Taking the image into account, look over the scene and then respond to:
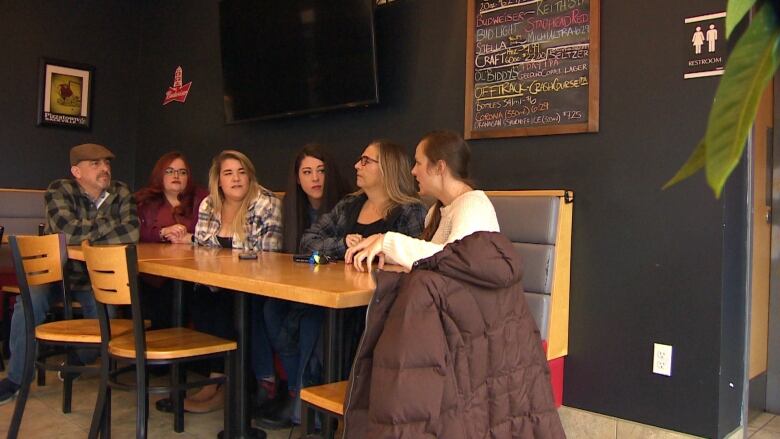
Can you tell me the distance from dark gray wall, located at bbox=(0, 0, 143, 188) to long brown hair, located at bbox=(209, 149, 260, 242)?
7.98ft

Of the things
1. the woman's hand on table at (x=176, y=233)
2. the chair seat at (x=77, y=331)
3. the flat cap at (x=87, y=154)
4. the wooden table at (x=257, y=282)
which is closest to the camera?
the wooden table at (x=257, y=282)

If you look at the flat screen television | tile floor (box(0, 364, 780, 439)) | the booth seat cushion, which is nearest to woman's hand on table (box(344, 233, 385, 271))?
the booth seat cushion

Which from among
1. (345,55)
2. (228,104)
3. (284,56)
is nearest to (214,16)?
(228,104)

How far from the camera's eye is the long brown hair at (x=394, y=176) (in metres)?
2.86

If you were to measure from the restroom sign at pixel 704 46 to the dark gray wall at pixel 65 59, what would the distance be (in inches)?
184

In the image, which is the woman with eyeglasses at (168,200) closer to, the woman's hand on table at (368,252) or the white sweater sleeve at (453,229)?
the woman's hand on table at (368,252)

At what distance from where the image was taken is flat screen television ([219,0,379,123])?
3.50m

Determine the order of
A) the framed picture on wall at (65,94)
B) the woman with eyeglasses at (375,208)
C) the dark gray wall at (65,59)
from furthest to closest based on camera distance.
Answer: the framed picture on wall at (65,94), the dark gray wall at (65,59), the woman with eyeglasses at (375,208)

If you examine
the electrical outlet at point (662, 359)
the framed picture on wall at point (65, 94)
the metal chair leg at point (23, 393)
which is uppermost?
the framed picture on wall at point (65, 94)

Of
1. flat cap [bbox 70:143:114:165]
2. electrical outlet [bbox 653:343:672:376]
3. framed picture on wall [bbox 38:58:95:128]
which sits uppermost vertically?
framed picture on wall [bbox 38:58:95:128]

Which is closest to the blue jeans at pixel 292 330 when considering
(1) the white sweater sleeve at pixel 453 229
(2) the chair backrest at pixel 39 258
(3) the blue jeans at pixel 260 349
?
(3) the blue jeans at pixel 260 349

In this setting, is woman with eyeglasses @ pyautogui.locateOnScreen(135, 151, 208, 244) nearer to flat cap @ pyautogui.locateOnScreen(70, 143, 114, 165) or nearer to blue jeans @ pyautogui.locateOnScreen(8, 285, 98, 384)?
flat cap @ pyautogui.locateOnScreen(70, 143, 114, 165)

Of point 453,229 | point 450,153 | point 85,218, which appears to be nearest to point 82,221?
point 85,218

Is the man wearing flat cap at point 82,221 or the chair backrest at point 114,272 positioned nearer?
the chair backrest at point 114,272
